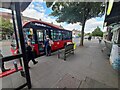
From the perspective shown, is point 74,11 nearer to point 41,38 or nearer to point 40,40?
point 41,38

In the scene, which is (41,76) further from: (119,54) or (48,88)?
(119,54)

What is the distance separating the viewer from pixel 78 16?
1451 centimetres

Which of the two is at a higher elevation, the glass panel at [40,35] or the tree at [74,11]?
A: the tree at [74,11]

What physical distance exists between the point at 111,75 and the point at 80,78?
1.57 m

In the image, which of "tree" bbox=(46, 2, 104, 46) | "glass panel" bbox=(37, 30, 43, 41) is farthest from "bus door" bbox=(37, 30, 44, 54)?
"tree" bbox=(46, 2, 104, 46)

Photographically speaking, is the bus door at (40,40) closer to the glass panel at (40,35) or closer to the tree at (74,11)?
the glass panel at (40,35)

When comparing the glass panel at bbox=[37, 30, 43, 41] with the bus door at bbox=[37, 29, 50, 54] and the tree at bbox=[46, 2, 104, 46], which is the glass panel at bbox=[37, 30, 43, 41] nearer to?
the bus door at bbox=[37, 29, 50, 54]

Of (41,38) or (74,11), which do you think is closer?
(41,38)

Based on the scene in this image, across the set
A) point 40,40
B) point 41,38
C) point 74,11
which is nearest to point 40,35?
point 41,38

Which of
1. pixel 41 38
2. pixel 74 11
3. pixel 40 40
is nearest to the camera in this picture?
pixel 40 40

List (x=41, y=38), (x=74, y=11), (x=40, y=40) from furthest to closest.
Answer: (x=74, y=11) → (x=41, y=38) → (x=40, y=40)

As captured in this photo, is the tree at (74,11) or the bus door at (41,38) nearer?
the bus door at (41,38)

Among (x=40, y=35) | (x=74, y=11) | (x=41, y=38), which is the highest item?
(x=74, y=11)

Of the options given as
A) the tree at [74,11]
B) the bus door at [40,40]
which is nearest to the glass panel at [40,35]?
the bus door at [40,40]
